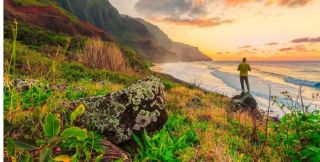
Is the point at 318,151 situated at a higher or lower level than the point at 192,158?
higher

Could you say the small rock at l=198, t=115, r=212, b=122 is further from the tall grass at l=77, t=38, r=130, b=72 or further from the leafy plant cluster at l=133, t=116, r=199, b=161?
the tall grass at l=77, t=38, r=130, b=72

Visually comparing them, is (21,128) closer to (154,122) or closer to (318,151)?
(154,122)

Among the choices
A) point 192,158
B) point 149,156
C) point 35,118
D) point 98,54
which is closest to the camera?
point 35,118

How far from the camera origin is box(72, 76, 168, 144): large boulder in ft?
13.6

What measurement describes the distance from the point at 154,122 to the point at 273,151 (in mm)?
1782

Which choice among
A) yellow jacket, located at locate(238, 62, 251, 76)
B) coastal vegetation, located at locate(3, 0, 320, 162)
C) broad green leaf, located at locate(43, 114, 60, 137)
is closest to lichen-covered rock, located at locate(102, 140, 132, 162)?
coastal vegetation, located at locate(3, 0, 320, 162)

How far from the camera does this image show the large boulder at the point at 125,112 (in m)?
4.14

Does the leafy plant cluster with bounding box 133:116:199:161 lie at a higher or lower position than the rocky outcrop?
higher

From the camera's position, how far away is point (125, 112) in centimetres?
441

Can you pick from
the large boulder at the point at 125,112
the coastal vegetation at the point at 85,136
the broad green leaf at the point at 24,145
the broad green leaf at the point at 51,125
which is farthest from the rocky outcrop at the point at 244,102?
the broad green leaf at the point at 24,145

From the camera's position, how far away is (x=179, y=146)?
176 inches

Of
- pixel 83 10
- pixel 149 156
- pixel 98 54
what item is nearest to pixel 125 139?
pixel 149 156

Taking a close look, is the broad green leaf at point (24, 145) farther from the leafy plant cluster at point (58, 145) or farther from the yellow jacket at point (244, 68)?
the yellow jacket at point (244, 68)

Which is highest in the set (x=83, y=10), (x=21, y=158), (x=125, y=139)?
(x=83, y=10)
